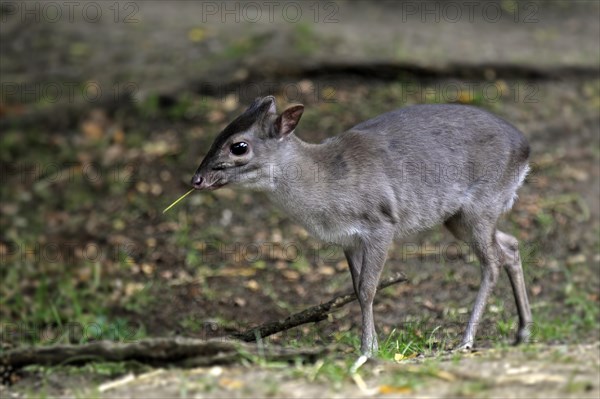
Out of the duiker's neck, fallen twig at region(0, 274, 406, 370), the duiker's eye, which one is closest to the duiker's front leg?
the duiker's neck

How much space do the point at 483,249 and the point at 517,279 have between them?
0.35 meters

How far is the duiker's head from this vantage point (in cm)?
587

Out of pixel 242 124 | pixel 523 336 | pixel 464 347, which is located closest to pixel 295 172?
pixel 242 124

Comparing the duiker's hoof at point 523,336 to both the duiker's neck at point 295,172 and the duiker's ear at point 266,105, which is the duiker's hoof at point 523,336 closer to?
the duiker's neck at point 295,172

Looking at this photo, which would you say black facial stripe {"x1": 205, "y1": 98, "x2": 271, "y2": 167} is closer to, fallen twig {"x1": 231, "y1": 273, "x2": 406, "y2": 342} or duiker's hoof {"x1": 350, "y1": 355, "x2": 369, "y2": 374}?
fallen twig {"x1": 231, "y1": 273, "x2": 406, "y2": 342}

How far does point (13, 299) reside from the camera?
8.29 metres

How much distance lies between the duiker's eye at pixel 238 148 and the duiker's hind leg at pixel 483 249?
1494 mm

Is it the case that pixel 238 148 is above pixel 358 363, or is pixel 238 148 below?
above

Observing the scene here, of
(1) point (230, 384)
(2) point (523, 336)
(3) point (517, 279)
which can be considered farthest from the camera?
(3) point (517, 279)

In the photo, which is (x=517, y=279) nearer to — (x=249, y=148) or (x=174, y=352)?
(x=249, y=148)

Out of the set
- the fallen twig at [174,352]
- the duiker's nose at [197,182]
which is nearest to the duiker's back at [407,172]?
the duiker's nose at [197,182]

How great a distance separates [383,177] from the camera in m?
6.18

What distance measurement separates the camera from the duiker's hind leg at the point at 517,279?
6.48 m

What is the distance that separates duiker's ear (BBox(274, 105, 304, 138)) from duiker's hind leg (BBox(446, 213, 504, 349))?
1248 millimetres
